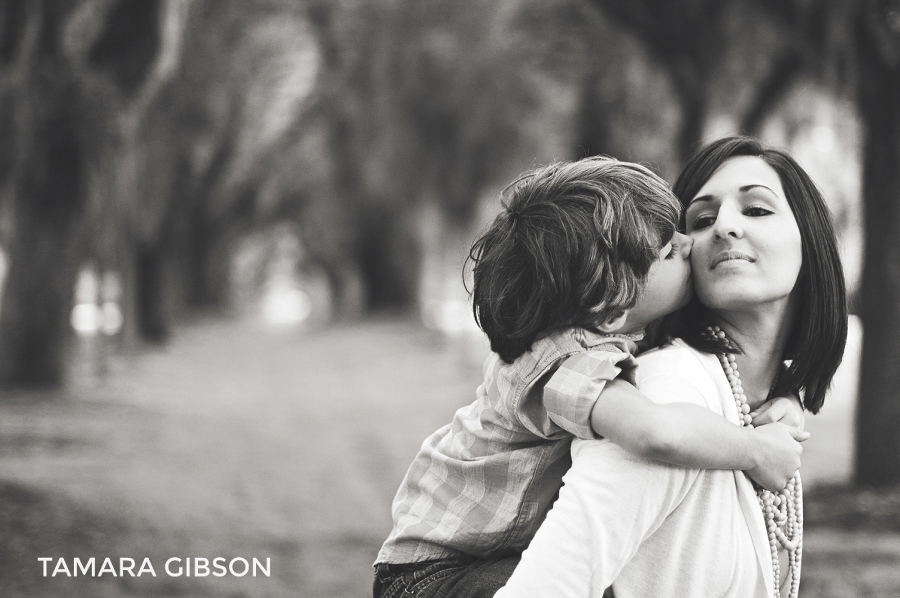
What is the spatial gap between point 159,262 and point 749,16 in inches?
521

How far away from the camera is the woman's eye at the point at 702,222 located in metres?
1.85

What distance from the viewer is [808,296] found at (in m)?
1.85

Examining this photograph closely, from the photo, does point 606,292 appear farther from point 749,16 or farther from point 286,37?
point 286,37

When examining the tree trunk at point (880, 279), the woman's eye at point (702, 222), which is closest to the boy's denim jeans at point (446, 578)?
the woman's eye at point (702, 222)

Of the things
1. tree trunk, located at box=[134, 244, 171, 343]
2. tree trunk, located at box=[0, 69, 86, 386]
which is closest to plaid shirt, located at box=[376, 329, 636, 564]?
tree trunk, located at box=[0, 69, 86, 386]

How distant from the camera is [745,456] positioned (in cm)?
154

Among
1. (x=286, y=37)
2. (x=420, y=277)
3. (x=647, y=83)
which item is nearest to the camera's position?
(x=647, y=83)

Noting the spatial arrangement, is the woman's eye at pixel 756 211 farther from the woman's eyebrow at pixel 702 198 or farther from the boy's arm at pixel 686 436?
the boy's arm at pixel 686 436

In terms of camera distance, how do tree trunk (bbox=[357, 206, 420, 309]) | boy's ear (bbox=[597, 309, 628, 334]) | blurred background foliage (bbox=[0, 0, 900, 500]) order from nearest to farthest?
1. boy's ear (bbox=[597, 309, 628, 334])
2. blurred background foliage (bbox=[0, 0, 900, 500])
3. tree trunk (bbox=[357, 206, 420, 309])

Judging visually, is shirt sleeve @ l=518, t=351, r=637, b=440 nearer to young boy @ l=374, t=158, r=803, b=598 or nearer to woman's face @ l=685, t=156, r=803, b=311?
young boy @ l=374, t=158, r=803, b=598

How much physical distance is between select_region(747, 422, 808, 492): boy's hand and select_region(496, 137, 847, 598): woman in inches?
1.9

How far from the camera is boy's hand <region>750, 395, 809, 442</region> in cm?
175

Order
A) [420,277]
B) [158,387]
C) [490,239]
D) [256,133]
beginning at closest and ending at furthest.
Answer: [490,239]
[158,387]
[256,133]
[420,277]

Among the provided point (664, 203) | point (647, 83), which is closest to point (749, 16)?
point (647, 83)
